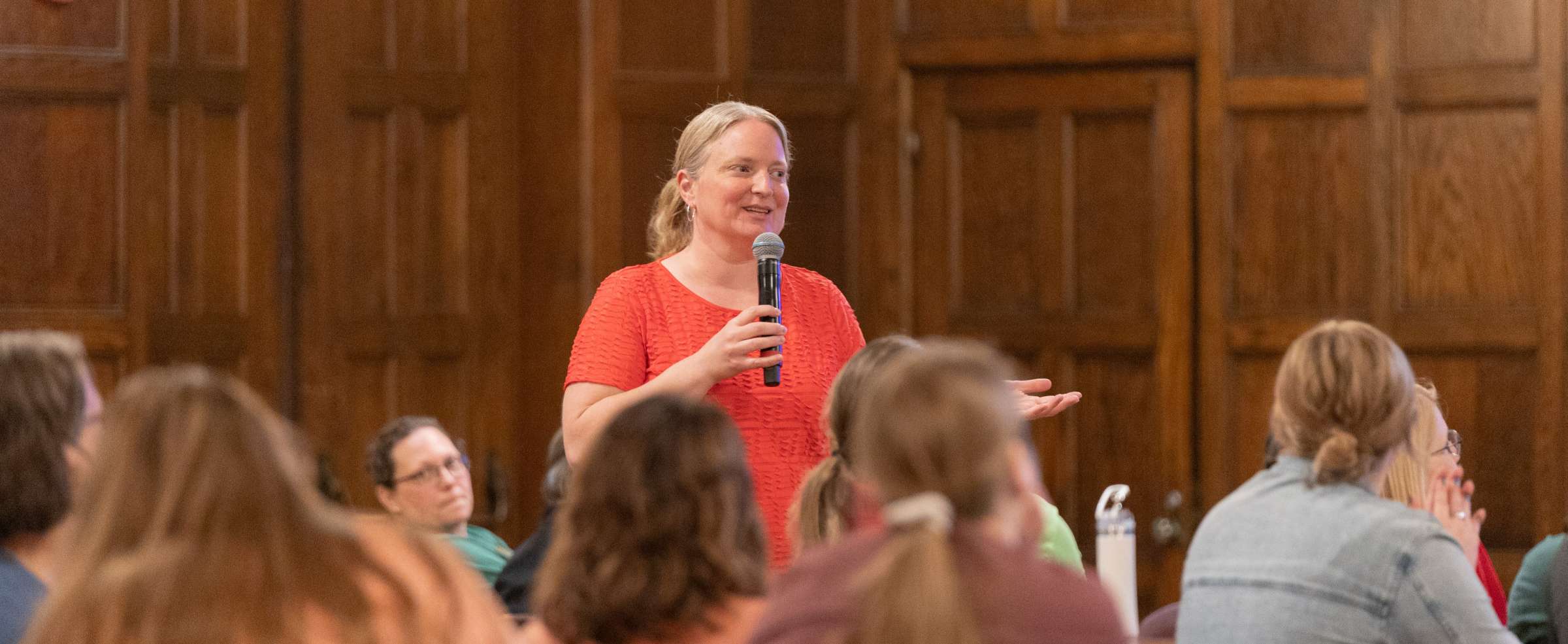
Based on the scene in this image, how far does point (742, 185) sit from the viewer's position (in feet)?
9.01

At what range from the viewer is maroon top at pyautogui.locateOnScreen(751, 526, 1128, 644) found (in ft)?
4.66

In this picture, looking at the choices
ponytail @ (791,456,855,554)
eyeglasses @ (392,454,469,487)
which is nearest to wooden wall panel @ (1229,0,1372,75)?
eyeglasses @ (392,454,469,487)

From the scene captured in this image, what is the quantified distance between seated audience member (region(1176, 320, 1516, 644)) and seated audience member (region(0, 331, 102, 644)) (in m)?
1.51

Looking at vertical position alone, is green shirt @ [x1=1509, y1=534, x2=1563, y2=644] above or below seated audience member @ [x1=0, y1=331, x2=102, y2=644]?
below

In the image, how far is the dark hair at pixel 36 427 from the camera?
1.84m

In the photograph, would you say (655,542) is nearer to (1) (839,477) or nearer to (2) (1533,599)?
(1) (839,477)

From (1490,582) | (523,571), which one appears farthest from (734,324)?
(1490,582)

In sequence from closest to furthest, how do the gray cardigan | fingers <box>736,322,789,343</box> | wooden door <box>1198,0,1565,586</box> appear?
the gray cardigan < fingers <box>736,322,789,343</box> < wooden door <box>1198,0,1565,586</box>

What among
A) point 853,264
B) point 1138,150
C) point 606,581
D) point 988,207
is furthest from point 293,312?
point 606,581

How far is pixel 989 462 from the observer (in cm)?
146

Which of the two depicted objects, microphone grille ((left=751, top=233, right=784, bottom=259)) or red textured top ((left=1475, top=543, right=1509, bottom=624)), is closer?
microphone grille ((left=751, top=233, right=784, bottom=259))

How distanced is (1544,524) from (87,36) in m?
4.67

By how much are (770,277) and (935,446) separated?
3.84 ft

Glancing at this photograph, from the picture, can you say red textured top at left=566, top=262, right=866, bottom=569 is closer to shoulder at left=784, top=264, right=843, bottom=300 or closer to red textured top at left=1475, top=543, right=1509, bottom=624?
shoulder at left=784, top=264, right=843, bottom=300
